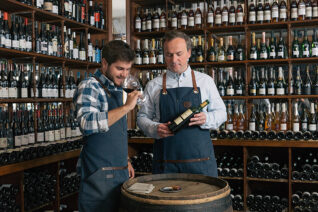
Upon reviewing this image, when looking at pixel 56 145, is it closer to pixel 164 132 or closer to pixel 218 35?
pixel 164 132

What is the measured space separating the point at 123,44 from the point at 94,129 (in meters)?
0.46

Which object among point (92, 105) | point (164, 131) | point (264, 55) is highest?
point (264, 55)

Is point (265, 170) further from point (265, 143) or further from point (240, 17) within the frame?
point (240, 17)

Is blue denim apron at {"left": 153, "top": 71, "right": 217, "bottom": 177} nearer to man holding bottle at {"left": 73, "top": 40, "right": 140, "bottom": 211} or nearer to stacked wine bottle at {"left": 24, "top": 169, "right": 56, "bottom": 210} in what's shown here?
man holding bottle at {"left": 73, "top": 40, "right": 140, "bottom": 211}

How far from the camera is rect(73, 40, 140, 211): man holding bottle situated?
1756mm

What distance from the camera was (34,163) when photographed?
10.5ft

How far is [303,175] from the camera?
389 centimetres

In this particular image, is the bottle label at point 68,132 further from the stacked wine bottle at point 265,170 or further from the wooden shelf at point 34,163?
the stacked wine bottle at point 265,170

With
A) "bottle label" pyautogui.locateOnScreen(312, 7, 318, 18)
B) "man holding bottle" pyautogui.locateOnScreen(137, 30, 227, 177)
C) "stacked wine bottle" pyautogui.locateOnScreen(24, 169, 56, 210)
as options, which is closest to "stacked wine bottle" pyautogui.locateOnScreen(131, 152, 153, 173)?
"stacked wine bottle" pyautogui.locateOnScreen(24, 169, 56, 210)

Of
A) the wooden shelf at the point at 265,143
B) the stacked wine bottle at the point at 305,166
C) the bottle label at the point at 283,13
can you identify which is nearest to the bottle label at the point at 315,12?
the bottle label at the point at 283,13

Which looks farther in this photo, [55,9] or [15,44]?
[55,9]

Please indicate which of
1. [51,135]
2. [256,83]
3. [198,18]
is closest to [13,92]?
[51,135]

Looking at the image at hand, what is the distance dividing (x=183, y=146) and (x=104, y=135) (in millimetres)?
618

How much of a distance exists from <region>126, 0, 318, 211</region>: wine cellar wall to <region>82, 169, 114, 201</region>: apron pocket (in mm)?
2432
